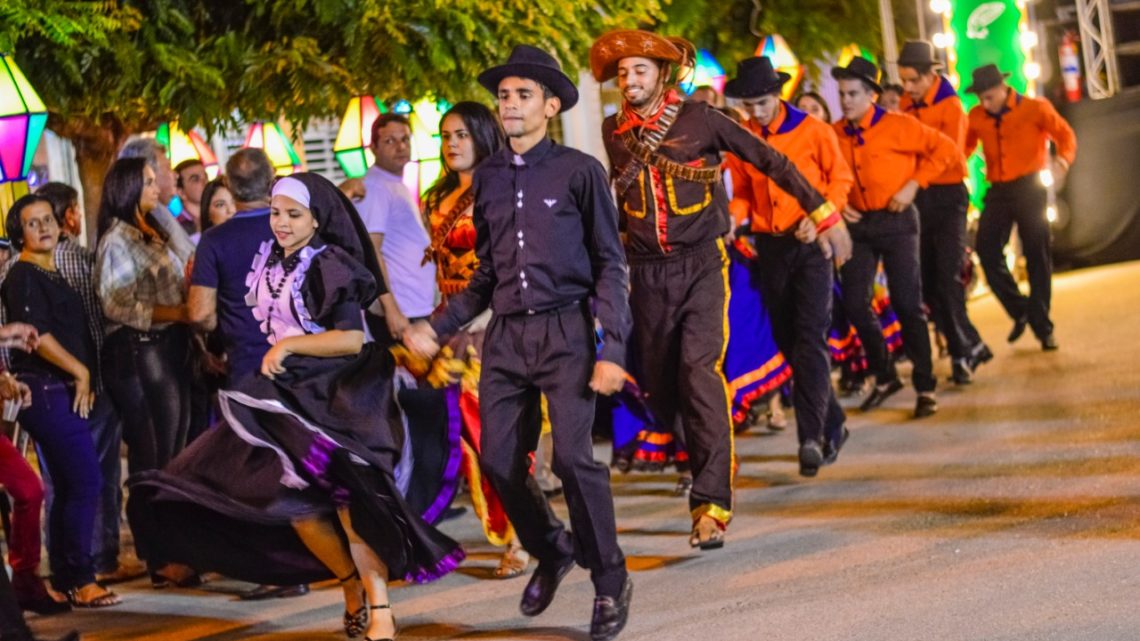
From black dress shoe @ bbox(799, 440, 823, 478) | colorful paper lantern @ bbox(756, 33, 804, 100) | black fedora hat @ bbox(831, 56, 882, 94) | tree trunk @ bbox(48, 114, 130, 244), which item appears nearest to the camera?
black dress shoe @ bbox(799, 440, 823, 478)

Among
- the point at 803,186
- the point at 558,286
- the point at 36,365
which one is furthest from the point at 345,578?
the point at 803,186

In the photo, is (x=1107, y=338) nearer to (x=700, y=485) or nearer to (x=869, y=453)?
(x=869, y=453)

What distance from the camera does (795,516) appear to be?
838cm

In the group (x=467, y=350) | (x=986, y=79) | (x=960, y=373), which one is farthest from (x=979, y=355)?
(x=467, y=350)

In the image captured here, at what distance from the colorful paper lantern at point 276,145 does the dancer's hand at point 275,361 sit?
7.21 meters

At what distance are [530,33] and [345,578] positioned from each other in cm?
460

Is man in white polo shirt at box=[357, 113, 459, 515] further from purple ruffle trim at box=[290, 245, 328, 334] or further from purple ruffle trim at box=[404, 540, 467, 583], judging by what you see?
purple ruffle trim at box=[404, 540, 467, 583]

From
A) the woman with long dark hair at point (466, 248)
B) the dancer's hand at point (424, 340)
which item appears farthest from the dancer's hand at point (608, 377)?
the woman with long dark hair at point (466, 248)

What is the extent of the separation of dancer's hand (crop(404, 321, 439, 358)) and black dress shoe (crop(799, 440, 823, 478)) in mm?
3349

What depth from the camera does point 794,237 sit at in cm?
932

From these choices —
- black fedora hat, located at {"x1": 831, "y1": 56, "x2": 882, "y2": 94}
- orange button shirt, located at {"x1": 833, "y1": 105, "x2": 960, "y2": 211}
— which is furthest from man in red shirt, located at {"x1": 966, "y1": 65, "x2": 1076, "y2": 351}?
black fedora hat, located at {"x1": 831, "y1": 56, "x2": 882, "y2": 94}

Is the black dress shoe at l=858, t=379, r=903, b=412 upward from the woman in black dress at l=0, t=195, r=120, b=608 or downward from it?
downward

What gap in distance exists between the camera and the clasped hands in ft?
20.6

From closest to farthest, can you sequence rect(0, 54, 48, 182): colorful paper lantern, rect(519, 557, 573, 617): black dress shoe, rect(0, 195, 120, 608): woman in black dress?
rect(519, 557, 573, 617): black dress shoe, rect(0, 195, 120, 608): woman in black dress, rect(0, 54, 48, 182): colorful paper lantern
